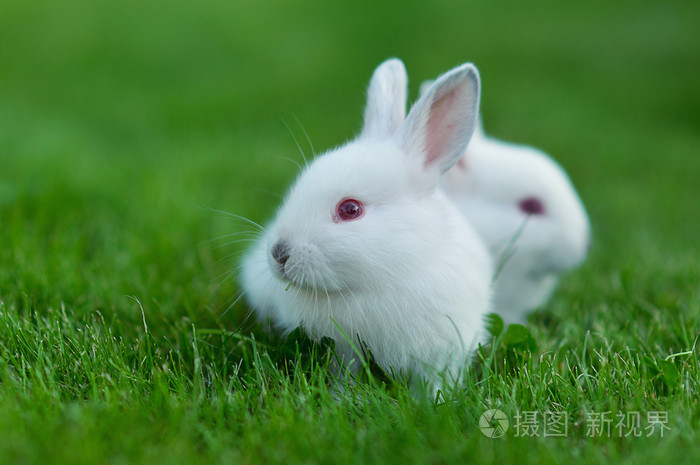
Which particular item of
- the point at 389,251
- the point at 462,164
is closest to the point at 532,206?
the point at 462,164

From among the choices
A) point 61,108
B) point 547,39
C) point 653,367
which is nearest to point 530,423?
point 653,367

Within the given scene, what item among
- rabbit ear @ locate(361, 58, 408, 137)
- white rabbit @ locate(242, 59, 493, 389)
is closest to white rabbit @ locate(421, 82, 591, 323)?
rabbit ear @ locate(361, 58, 408, 137)

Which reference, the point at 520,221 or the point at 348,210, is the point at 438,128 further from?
the point at 520,221

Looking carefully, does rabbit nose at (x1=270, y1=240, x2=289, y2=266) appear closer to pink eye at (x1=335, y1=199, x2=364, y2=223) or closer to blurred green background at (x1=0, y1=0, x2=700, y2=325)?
pink eye at (x1=335, y1=199, x2=364, y2=223)

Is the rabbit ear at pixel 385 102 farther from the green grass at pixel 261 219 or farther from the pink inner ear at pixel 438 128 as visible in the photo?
the green grass at pixel 261 219

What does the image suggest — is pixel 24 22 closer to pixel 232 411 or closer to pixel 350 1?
pixel 350 1

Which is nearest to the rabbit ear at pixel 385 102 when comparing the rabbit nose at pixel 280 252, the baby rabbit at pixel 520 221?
the rabbit nose at pixel 280 252
